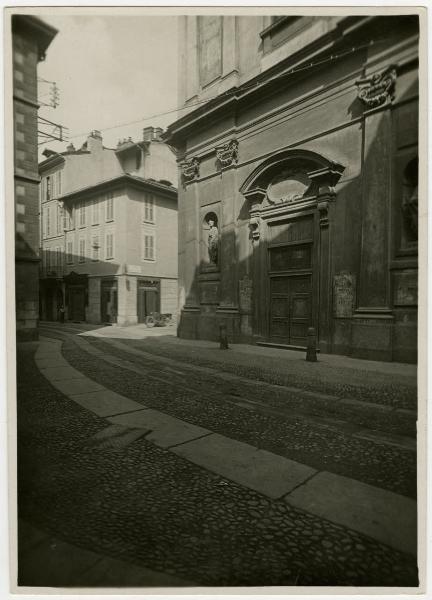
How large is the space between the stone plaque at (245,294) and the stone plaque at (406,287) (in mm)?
4128

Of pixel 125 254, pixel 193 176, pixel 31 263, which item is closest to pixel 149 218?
pixel 125 254

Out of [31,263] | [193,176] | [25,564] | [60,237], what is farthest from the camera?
[193,176]

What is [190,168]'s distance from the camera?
906cm

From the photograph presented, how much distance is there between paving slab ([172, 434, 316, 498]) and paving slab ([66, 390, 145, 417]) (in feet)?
2.87

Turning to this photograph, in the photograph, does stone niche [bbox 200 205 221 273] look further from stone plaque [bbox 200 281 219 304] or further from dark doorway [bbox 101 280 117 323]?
dark doorway [bbox 101 280 117 323]

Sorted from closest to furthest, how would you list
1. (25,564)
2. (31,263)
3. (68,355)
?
(25,564)
(31,263)
(68,355)

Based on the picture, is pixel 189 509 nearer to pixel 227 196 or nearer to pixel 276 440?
pixel 276 440

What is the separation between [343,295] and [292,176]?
7.47ft

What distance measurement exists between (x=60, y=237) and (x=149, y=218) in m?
14.1

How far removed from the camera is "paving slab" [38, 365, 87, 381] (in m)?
2.68

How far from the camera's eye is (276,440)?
2.42 m

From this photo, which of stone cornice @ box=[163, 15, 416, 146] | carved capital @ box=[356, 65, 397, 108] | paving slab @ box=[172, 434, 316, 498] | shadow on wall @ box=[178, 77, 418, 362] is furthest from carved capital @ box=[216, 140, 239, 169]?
paving slab @ box=[172, 434, 316, 498]

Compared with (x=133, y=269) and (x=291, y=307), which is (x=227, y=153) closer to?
(x=291, y=307)

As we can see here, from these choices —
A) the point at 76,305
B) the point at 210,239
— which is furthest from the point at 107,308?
the point at 76,305
